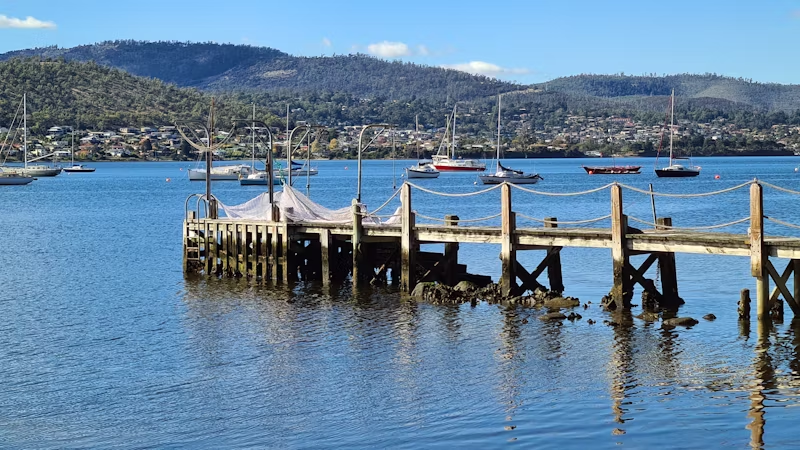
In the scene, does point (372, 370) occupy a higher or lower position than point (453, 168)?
higher

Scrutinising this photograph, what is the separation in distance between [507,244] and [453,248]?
280 centimetres

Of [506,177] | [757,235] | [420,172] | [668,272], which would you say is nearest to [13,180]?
[420,172]

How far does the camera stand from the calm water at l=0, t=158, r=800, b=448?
17.6 m

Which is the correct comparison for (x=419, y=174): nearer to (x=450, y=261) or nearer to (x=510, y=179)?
(x=510, y=179)

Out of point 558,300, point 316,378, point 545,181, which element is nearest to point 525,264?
point 558,300

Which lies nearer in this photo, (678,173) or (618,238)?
(618,238)

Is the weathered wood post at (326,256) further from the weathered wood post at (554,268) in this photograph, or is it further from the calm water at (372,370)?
the weathered wood post at (554,268)

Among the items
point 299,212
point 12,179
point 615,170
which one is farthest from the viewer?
point 615,170

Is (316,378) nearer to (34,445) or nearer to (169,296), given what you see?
(34,445)

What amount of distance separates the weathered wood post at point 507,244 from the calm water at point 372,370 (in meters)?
0.80

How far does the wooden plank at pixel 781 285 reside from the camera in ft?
77.1

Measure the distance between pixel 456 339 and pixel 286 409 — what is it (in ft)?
19.9

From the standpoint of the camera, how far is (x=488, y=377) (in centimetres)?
2089

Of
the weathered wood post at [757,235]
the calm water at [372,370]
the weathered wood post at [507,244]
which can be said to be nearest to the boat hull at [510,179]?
the calm water at [372,370]
